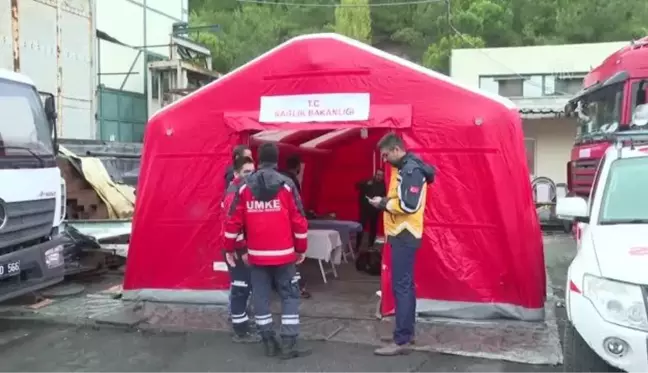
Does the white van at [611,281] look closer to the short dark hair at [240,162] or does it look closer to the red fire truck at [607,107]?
the short dark hair at [240,162]

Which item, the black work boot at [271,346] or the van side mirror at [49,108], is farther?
the van side mirror at [49,108]

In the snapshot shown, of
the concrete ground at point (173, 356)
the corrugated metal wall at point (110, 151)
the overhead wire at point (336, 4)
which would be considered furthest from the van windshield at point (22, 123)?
the overhead wire at point (336, 4)

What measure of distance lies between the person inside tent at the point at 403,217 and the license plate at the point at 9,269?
362 centimetres

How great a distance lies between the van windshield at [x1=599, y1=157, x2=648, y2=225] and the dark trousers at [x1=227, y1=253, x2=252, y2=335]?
10.6 feet

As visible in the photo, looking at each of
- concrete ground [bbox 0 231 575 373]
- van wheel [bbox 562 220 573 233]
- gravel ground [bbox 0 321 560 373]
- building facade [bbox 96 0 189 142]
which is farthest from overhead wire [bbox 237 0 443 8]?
gravel ground [bbox 0 321 560 373]

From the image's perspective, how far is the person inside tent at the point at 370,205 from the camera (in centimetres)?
1048

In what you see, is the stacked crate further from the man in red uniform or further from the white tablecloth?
the man in red uniform

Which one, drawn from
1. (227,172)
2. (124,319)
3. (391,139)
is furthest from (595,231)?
(124,319)

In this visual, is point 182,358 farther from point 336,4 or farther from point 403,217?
point 336,4

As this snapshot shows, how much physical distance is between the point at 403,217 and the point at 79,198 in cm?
873

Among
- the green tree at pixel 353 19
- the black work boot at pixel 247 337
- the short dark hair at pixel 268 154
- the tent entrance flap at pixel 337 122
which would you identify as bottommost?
the black work boot at pixel 247 337

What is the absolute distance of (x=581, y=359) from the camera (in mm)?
4273

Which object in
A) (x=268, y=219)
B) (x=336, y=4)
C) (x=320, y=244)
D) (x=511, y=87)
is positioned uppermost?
(x=336, y=4)

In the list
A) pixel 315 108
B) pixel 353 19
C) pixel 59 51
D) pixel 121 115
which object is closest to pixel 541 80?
pixel 121 115
